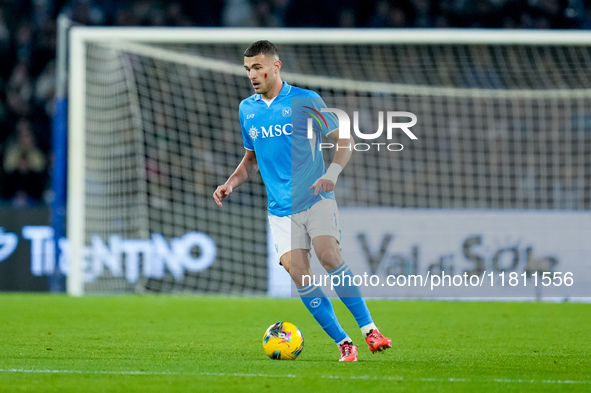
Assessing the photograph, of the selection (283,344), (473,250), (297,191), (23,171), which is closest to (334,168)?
(297,191)

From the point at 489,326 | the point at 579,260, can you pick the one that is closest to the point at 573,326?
the point at 489,326

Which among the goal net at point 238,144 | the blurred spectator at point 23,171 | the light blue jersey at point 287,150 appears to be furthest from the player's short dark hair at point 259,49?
the blurred spectator at point 23,171

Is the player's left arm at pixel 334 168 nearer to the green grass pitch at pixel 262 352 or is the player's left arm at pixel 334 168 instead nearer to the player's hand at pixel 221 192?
the player's hand at pixel 221 192

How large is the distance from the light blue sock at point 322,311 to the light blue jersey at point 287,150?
0.48 metres

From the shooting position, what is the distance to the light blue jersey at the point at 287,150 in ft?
17.2

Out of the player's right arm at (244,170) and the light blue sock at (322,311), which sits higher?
the player's right arm at (244,170)

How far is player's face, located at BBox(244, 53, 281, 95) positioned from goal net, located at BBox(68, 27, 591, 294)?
552 cm

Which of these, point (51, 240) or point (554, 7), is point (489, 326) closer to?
point (51, 240)

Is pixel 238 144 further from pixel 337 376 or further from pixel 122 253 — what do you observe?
pixel 337 376

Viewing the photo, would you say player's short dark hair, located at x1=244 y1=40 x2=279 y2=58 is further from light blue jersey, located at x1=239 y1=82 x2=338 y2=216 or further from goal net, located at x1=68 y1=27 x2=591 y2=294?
goal net, located at x1=68 y1=27 x2=591 y2=294

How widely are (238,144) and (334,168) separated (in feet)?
26.6

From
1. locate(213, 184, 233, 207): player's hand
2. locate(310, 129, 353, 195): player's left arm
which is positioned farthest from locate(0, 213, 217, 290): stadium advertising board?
locate(310, 129, 353, 195): player's left arm

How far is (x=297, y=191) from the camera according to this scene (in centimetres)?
522

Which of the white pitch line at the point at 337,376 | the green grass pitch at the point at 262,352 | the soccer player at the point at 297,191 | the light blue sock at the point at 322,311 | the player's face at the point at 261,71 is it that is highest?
the player's face at the point at 261,71
